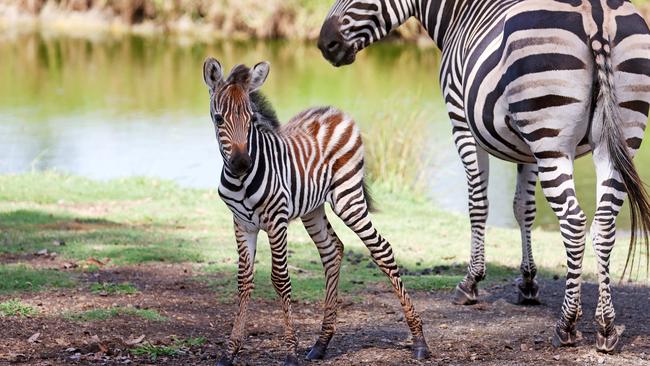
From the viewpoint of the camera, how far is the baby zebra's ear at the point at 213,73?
Result: 224 inches

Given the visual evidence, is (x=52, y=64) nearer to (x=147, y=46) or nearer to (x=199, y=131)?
(x=147, y=46)

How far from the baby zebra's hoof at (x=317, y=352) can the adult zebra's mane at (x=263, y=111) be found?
139 centimetres

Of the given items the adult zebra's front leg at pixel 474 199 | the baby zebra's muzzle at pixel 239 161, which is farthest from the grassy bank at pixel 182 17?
the baby zebra's muzzle at pixel 239 161

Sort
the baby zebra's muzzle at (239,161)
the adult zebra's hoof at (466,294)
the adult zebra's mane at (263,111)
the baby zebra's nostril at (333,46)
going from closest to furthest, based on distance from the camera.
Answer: the baby zebra's muzzle at (239,161), the adult zebra's mane at (263,111), the baby zebra's nostril at (333,46), the adult zebra's hoof at (466,294)

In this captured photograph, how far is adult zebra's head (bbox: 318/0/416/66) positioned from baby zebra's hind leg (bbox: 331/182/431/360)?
1.73m

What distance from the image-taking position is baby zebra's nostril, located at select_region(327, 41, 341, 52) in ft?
25.4

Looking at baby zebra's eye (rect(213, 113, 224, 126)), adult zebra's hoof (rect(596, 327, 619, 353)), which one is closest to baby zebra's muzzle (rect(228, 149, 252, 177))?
baby zebra's eye (rect(213, 113, 224, 126))

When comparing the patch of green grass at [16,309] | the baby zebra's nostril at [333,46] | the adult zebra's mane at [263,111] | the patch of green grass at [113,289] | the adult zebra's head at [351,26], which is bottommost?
the patch of green grass at [113,289]

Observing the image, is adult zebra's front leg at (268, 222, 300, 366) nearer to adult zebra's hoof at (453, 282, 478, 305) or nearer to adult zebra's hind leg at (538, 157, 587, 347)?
adult zebra's hind leg at (538, 157, 587, 347)

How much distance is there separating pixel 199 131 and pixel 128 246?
9318 millimetres

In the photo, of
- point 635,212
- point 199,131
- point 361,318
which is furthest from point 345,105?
point 635,212

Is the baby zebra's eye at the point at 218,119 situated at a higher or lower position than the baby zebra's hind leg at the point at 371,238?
higher

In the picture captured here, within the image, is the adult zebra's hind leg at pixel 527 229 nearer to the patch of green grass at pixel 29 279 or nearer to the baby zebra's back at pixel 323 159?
the baby zebra's back at pixel 323 159

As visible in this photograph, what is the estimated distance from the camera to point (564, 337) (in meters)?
6.38
